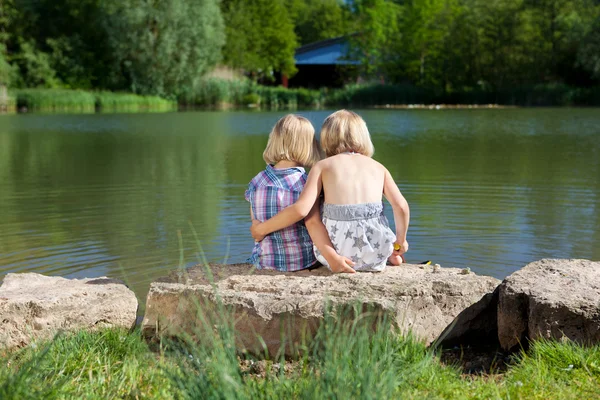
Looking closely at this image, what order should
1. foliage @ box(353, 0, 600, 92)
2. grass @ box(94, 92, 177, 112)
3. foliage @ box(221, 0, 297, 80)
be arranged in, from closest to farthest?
grass @ box(94, 92, 177, 112), foliage @ box(353, 0, 600, 92), foliage @ box(221, 0, 297, 80)

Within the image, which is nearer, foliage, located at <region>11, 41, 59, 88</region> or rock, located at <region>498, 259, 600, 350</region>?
rock, located at <region>498, 259, 600, 350</region>

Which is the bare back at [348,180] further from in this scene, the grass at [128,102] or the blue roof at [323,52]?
the blue roof at [323,52]

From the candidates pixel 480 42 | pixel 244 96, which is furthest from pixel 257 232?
pixel 480 42

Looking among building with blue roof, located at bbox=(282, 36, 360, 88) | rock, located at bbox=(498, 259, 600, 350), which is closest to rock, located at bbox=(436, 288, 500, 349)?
rock, located at bbox=(498, 259, 600, 350)

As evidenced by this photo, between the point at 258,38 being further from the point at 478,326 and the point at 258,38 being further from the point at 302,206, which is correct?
the point at 478,326

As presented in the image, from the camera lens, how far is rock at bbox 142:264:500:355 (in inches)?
134

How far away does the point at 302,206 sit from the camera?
3.96 meters

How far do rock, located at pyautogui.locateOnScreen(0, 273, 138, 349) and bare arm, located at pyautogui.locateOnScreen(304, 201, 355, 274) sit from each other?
3.23 ft

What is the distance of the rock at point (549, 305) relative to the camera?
3225 mm

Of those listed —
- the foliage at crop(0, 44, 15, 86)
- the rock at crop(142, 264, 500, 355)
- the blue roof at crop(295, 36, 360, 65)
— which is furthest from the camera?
the blue roof at crop(295, 36, 360, 65)

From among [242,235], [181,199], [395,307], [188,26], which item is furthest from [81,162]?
[188,26]

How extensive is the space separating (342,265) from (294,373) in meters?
1.20

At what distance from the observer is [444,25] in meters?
46.4

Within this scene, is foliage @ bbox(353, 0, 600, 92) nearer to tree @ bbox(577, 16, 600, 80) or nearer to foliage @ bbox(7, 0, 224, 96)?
tree @ bbox(577, 16, 600, 80)
